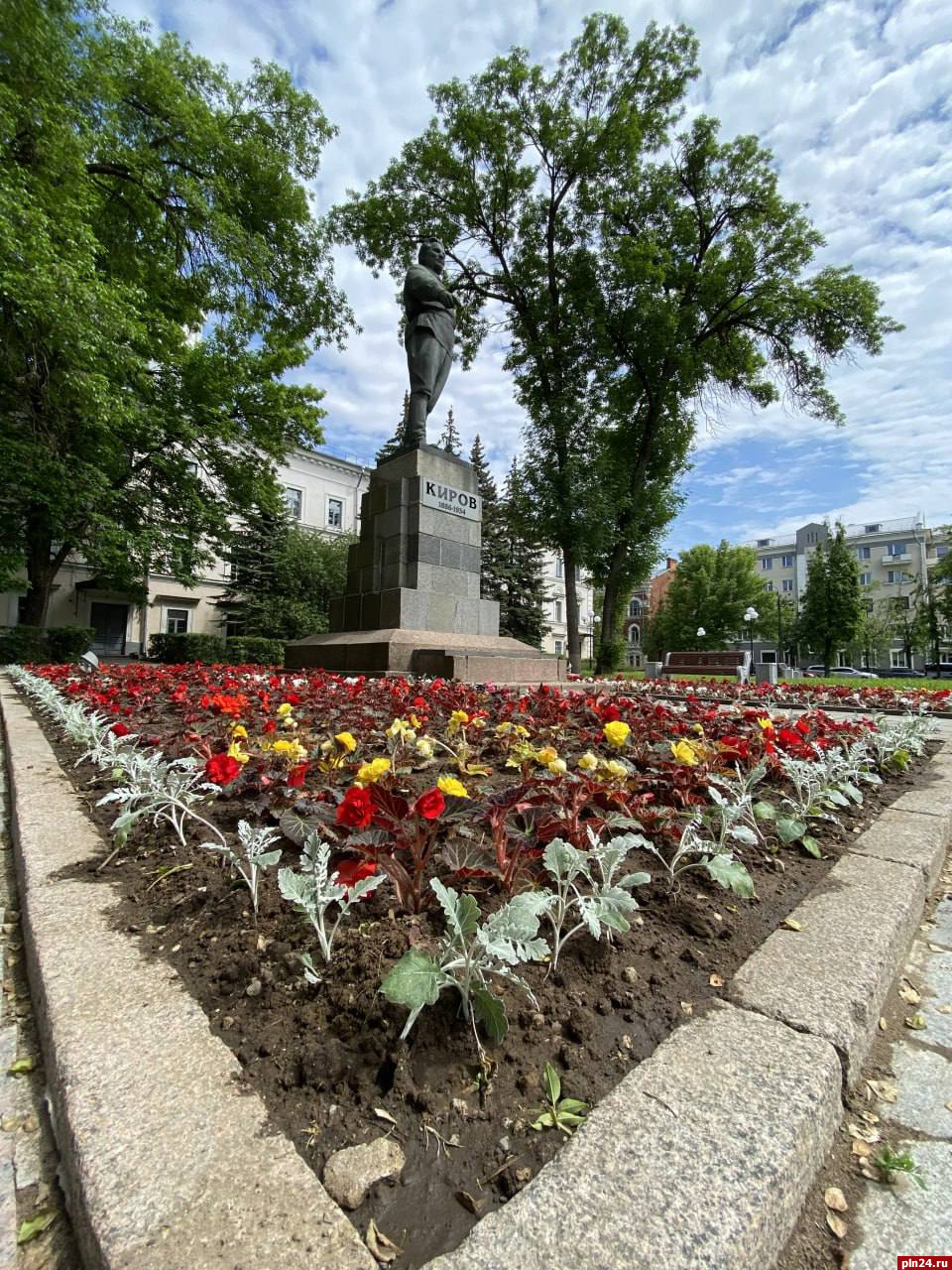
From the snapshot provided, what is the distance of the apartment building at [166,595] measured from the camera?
2494cm

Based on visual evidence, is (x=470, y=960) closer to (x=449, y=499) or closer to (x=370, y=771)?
(x=370, y=771)

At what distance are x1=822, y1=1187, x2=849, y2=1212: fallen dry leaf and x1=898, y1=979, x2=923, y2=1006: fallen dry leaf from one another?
764 millimetres

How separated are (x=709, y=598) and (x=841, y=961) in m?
46.2

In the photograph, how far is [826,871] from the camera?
74.2 inches

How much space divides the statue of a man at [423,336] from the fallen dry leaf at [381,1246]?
9.50m

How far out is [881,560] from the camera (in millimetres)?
59906

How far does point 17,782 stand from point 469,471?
7.85m

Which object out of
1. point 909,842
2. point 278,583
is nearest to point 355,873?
point 909,842

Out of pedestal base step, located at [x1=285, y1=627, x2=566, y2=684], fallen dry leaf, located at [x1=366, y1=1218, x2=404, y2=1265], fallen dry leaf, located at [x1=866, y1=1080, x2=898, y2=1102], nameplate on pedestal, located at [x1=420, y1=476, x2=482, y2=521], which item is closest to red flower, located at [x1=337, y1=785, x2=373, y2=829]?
fallen dry leaf, located at [x1=366, y1=1218, x2=404, y2=1265]

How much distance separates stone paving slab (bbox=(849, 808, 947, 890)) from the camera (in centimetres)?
197

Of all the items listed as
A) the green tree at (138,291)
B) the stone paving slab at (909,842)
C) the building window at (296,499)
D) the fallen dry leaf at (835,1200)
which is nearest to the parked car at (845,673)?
the green tree at (138,291)

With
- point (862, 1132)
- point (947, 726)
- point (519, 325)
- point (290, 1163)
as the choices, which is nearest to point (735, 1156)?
point (862, 1132)

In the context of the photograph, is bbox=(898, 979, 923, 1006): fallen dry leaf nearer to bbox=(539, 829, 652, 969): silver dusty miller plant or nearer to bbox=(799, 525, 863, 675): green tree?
bbox=(539, 829, 652, 969): silver dusty miller plant

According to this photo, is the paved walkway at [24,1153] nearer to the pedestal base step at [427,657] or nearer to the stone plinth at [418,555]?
the pedestal base step at [427,657]
